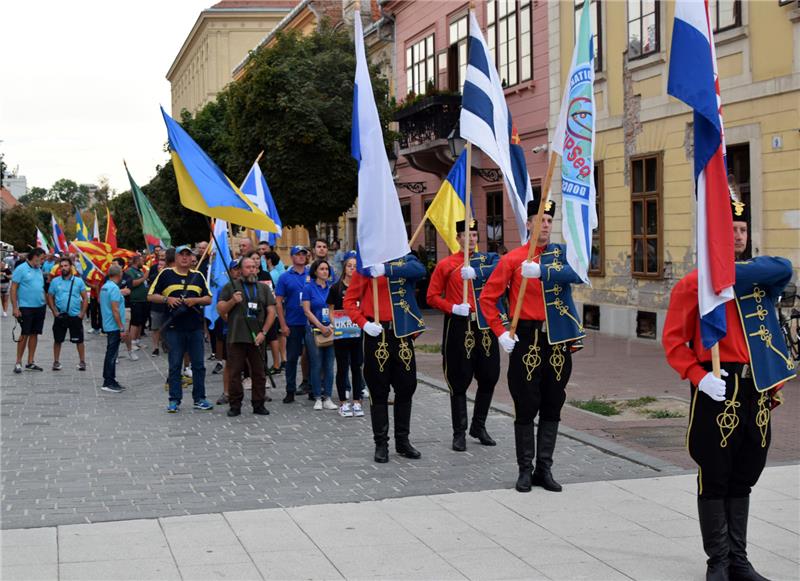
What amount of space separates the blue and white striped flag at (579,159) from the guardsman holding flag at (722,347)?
1832mm

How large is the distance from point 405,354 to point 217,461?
1.76 metres

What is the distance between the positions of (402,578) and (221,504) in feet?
6.68

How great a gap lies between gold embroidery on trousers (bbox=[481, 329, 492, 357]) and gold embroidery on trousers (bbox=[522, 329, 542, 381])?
161 cm

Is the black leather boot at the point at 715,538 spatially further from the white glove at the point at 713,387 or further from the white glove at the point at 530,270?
the white glove at the point at 530,270

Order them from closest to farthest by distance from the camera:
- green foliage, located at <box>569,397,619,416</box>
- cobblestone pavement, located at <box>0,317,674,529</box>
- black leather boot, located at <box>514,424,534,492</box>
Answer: cobblestone pavement, located at <box>0,317,674,529</box>, black leather boot, located at <box>514,424,534,492</box>, green foliage, located at <box>569,397,619,416</box>

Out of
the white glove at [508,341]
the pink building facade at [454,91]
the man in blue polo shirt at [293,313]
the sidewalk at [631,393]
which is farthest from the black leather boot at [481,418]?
the pink building facade at [454,91]

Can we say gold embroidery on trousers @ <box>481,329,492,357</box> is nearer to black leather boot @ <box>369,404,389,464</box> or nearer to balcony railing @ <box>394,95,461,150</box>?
black leather boot @ <box>369,404,389,464</box>

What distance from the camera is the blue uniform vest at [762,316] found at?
5078mm

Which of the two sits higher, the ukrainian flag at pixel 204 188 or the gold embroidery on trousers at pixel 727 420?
the ukrainian flag at pixel 204 188

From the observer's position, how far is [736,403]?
5.07 metres

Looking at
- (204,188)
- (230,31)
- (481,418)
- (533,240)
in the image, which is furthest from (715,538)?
(230,31)

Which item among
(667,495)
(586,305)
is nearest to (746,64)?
(586,305)

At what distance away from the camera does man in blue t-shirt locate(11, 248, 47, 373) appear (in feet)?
50.1

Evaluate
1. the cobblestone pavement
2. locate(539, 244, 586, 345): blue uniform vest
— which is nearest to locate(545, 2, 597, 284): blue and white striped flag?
locate(539, 244, 586, 345): blue uniform vest
